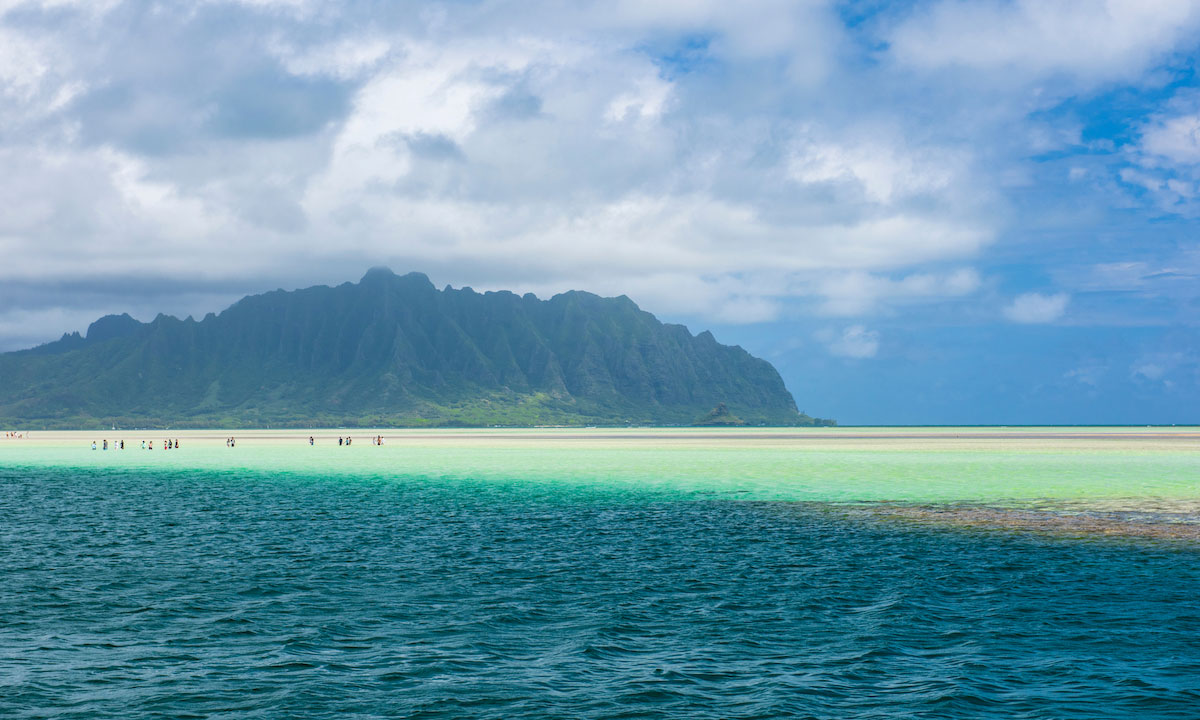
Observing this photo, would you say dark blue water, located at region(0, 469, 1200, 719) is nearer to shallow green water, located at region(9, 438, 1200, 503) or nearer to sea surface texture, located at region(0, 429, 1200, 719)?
sea surface texture, located at region(0, 429, 1200, 719)

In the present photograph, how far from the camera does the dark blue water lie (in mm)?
A: 21375

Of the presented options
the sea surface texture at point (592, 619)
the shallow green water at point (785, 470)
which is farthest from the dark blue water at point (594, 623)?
the shallow green water at point (785, 470)

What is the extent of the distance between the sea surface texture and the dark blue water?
12 cm

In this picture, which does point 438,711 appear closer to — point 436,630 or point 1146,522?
point 436,630

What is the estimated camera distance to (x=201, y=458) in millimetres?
151875

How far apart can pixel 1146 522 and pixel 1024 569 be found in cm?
2030

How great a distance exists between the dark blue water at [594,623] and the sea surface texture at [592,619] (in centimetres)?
12

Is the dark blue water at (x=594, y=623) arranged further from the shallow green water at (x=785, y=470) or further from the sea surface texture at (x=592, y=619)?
the shallow green water at (x=785, y=470)

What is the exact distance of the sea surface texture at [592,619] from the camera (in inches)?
843

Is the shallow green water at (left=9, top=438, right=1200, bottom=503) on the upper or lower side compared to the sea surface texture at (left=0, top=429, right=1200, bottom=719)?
lower

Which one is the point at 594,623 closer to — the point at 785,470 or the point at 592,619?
the point at 592,619

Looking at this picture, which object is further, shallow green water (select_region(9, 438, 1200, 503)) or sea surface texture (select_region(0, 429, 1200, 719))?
shallow green water (select_region(9, 438, 1200, 503))

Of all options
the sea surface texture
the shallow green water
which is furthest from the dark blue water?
the shallow green water

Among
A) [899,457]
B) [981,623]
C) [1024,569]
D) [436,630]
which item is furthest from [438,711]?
[899,457]
